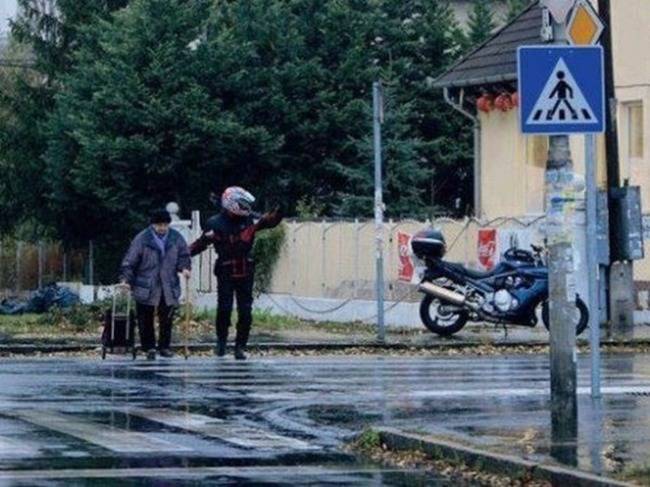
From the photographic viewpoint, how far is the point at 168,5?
160 ft

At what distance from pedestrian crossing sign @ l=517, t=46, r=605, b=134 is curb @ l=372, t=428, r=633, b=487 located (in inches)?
91.7

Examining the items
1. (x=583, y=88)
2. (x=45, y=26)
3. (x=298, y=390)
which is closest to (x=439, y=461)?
(x=583, y=88)

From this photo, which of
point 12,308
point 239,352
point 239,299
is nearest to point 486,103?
point 12,308

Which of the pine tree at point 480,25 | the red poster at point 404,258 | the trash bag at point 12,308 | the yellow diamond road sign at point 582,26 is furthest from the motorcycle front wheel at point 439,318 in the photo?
the pine tree at point 480,25

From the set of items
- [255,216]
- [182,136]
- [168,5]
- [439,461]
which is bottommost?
[439,461]

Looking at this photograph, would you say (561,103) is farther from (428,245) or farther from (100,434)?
(428,245)

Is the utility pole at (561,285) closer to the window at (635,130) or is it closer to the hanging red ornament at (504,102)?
the window at (635,130)

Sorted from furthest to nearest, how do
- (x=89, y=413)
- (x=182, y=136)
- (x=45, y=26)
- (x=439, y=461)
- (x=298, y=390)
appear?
1. (x=45, y=26)
2. (x=182, y=136)
3. (x=298, y=390)
4. (x=89, y=413)
5. (x=439, y=461)

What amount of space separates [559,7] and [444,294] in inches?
602

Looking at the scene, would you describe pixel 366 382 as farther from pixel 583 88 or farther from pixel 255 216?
pixel 583 88

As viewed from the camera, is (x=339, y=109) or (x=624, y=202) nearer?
(x=624, y=202)

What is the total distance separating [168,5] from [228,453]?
1392 inches

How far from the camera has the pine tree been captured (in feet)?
176

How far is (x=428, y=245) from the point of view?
98.2 feet
